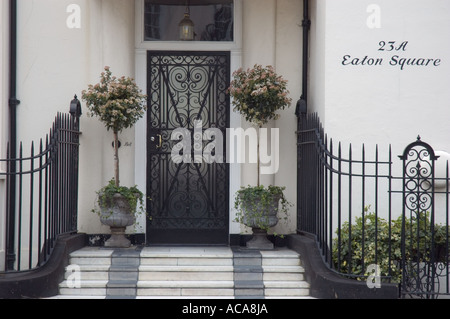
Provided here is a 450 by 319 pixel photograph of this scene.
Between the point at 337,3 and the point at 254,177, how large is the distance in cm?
260

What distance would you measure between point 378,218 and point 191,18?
398 centimetres

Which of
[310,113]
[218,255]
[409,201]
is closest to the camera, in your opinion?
[409,201]

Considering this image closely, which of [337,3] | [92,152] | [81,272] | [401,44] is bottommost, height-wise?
[81,272]

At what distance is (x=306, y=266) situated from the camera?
25.5 ft

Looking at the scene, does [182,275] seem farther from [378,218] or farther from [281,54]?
[281,54]

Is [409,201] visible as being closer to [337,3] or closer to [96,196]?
[337,3]

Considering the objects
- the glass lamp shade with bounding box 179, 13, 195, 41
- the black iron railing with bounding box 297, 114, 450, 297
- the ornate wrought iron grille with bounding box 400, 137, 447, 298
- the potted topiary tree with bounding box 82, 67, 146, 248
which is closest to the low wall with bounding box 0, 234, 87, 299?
the potted topiary tree with bounding box 82, 67, 146, 248

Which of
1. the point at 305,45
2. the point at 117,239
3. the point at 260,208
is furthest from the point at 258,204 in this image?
the point at 305,45

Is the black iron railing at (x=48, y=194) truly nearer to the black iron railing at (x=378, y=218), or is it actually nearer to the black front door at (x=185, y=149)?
the black front door at (x=185, y=149)

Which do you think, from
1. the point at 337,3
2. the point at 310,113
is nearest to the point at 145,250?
the point at 310,113

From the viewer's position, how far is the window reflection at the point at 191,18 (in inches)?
373

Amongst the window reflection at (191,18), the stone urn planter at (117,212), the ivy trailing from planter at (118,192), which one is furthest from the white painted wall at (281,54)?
the stone urn planter at (117,212)

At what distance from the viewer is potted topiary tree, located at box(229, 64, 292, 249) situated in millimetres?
8477
